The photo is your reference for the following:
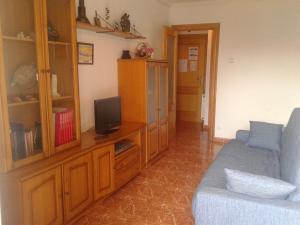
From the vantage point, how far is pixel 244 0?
177 inches

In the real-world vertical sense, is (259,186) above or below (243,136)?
above

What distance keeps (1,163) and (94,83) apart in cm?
168

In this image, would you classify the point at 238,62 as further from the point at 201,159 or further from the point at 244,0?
the point at 201,159

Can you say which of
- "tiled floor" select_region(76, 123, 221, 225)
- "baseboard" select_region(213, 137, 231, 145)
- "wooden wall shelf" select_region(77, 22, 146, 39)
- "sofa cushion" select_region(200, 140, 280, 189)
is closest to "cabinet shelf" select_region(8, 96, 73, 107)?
"wooden wall shelf" select_region(77, 22, 146, 39)

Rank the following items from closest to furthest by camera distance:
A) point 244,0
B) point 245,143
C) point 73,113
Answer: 1. point 73,113
2. point 245,143
3. point 244,0

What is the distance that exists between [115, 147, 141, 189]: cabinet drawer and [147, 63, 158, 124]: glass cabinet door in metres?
0.65

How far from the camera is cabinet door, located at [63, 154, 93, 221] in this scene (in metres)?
2.21

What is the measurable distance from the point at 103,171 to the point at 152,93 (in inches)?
60.5

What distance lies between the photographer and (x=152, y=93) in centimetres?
381

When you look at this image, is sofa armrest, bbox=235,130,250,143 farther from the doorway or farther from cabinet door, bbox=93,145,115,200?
the doorway

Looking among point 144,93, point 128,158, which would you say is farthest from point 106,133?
point 144,93

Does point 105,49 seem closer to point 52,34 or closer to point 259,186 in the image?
point 52,34

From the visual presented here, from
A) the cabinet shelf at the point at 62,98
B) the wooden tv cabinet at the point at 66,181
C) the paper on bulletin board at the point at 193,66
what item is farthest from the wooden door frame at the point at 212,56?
the cabinet shelf at the point at 62,98

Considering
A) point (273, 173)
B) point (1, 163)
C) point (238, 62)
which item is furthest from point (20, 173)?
point (238, 62)
